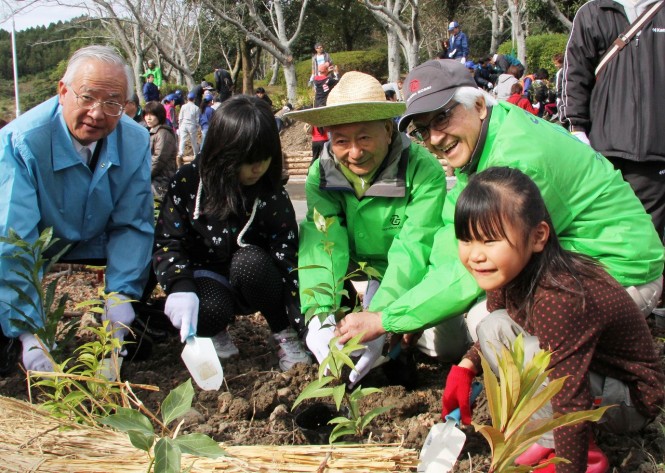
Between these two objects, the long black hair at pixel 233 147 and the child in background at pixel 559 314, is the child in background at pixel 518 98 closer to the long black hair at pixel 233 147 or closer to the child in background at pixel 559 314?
the long black hair at pixel 233 147

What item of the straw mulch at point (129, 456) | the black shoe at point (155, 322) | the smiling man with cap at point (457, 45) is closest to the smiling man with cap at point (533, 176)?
the straw mulch at point (129, 456)

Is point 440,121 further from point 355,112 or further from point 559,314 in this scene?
point 559,314

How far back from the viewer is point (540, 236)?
6.00 ft

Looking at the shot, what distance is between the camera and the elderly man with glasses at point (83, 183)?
256 centimetres

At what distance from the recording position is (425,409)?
239 centimetres

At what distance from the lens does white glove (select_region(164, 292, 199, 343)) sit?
255 cm

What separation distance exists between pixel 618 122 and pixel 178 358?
2389 millimetres

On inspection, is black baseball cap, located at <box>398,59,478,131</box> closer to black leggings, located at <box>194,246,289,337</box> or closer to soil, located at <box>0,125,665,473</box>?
black leggings, located at <box>194,246,289,337</box>

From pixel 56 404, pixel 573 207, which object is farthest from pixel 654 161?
pixel 56 404

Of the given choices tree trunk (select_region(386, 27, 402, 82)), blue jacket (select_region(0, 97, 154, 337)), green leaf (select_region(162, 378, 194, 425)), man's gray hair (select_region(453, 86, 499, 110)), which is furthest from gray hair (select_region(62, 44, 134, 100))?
tree trunk (select_region(386, 27, 402, 82))

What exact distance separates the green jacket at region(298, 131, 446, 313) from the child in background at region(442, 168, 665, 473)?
715 mm

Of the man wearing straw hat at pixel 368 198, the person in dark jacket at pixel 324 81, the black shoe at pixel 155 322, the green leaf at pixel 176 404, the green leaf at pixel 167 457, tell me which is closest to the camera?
the green leaf at pixel 167 457

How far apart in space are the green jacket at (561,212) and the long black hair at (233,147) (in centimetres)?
83

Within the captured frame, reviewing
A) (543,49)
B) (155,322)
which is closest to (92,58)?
(155,322)
